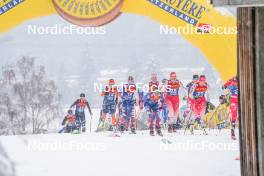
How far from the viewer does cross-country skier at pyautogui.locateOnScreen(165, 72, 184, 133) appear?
6.56 meters

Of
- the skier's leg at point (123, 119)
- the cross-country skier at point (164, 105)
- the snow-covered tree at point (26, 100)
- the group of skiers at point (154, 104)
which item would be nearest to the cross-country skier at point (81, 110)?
the group of skiers at point (154, 104)

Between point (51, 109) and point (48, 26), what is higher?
point (48, 26)

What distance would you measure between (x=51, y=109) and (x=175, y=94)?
138cm

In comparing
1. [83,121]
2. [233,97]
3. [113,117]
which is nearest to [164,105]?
[113,117]

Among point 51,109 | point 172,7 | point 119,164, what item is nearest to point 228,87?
point 172,7

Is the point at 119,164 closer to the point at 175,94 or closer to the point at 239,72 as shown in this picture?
the point at 175,94

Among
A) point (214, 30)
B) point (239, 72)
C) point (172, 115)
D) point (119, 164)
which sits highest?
point (214, 30)

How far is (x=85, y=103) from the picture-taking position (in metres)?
6.59

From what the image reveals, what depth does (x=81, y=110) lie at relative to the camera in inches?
260

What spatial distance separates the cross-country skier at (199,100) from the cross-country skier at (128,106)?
64cm

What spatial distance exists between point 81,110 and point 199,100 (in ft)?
4.29

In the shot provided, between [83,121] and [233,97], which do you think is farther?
[83,121]

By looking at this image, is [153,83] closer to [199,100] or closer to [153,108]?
[153,108]

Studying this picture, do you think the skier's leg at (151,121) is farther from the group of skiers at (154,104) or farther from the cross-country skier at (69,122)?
the cross-country skier at (69,122)
